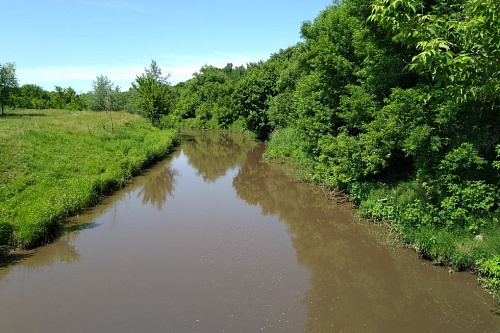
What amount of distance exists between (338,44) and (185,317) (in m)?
16.0

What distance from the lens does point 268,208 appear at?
1886 cm

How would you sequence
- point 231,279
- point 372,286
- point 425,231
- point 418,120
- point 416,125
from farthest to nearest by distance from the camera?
point 416,125, point 418,120, point 425,231, point 231,279, point 372,286


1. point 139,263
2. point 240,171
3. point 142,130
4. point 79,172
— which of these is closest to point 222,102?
point 142,130

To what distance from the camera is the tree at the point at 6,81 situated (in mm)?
37219

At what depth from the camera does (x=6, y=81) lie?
126 feet

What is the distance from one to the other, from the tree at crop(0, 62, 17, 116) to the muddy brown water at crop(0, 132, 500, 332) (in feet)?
92.0

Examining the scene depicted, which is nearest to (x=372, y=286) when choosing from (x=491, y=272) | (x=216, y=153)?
(x=491, y=272)

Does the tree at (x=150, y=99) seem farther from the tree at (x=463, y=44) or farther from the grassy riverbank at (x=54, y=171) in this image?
the tree at (x=463, y=44)

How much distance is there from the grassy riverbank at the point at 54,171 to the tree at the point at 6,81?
1266cm

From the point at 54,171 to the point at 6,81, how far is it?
26.8 meters

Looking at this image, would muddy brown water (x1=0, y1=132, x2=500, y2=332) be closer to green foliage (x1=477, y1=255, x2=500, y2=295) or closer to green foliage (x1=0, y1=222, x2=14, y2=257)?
green foliage (x1=477, y1=255, x2=500, y2=295)

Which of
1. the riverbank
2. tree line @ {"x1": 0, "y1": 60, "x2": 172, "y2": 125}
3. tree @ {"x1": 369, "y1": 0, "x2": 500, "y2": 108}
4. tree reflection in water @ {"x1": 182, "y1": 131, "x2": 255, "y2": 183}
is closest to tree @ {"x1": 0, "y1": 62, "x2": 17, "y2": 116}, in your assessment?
tree line @ {"x1": 0, "y1": 60, "x2": 172, "y2": 125}

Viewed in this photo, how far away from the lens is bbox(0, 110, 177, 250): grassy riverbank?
13391 mm

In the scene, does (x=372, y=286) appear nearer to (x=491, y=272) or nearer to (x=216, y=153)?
(x=491, y=272)
